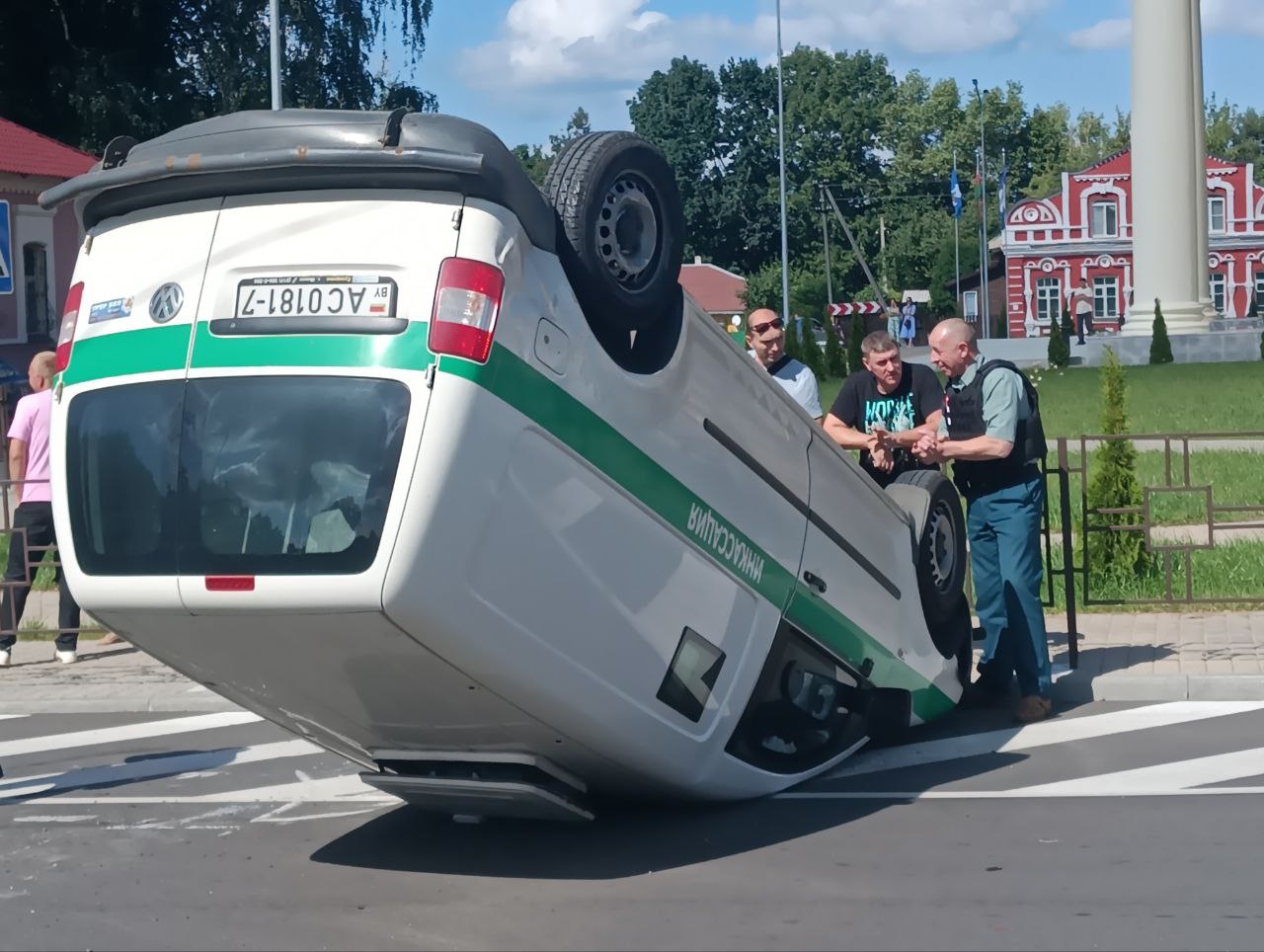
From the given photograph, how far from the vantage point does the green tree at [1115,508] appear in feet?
39.4

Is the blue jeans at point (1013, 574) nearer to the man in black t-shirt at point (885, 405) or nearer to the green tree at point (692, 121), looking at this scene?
the man in black t-shirt at point (885, 405)

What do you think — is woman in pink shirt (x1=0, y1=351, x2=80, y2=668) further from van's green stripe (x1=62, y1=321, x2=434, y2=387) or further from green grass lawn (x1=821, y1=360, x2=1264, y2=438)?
green grass lawn (x1=821, y1=360, x2=1264, y2=438)

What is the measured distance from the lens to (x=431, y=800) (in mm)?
6305

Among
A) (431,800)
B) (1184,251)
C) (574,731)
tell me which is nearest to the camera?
(574,731)

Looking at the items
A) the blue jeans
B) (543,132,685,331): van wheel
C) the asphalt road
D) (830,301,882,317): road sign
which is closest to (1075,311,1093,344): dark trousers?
(830,301,882,317): road sign

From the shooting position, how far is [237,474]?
5402mm

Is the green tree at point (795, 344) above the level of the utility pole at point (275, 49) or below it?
below

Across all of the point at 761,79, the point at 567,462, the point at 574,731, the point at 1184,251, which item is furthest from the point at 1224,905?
the point at 761,79

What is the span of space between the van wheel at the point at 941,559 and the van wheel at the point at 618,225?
255 cm

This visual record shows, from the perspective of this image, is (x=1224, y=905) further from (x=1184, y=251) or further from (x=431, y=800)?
(x=1184, y=251)

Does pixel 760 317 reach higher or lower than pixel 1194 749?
higher

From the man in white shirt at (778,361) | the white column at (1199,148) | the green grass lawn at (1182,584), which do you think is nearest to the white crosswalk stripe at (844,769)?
the man in white shirt at (778,361)

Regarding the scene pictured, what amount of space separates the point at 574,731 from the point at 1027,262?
91302 millimetres

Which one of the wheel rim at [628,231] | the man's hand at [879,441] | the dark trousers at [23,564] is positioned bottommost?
the dark trousers at [23,564]
